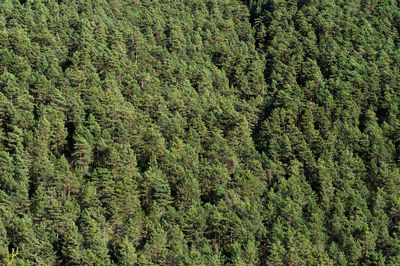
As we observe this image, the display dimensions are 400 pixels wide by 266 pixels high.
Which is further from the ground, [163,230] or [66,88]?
[66,88]

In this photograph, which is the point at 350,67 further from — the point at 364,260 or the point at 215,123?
the point at 364,260

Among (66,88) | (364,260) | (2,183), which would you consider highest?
(66,88)

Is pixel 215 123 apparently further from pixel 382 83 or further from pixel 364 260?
pixel 382 83

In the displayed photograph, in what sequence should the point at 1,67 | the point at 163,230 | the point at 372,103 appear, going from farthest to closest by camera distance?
the point at 372,103, the point at 1,67, the point at 163,230

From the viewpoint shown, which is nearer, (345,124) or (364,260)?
(364,260)

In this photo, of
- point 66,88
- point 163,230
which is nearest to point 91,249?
point 163,230

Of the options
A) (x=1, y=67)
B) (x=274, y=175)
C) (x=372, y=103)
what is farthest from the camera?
(x=372, y=103)
